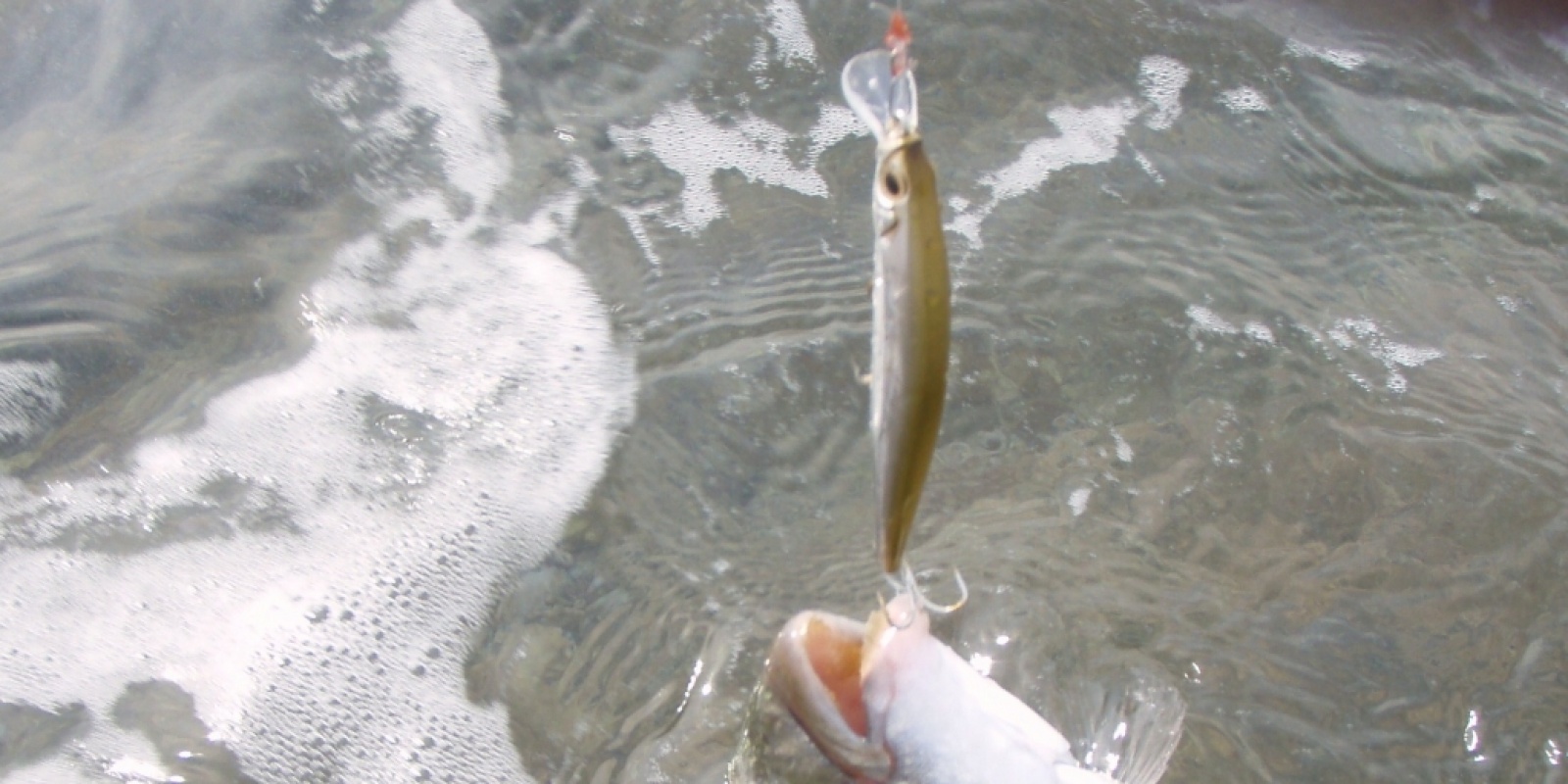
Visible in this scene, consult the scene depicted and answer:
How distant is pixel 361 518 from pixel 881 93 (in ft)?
6.71

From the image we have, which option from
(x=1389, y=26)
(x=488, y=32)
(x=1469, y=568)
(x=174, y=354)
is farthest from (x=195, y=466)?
(x=1389, y=26)

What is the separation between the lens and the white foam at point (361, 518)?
2486 millimetres

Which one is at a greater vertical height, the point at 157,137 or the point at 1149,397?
the point at 157,137

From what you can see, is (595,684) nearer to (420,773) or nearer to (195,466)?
(420,773)

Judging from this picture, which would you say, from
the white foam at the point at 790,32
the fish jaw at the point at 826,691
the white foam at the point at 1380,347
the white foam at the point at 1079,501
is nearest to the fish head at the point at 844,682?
the fish jaw at the point at 826,691

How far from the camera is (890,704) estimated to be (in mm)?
1735

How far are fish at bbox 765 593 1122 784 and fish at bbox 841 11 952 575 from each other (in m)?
0.55

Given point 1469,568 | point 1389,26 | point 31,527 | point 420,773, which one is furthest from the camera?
point 1389,26

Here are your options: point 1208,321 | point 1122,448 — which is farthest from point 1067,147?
point 1122,448

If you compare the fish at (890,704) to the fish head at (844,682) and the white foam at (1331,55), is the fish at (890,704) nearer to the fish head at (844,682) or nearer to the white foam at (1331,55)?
→ the fish head at (844,682)

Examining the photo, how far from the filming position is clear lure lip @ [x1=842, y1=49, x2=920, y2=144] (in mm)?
1097

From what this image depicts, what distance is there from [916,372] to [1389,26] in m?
3.36

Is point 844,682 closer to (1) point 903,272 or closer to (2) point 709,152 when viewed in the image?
(1) point 903,272

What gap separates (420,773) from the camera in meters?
2.39
